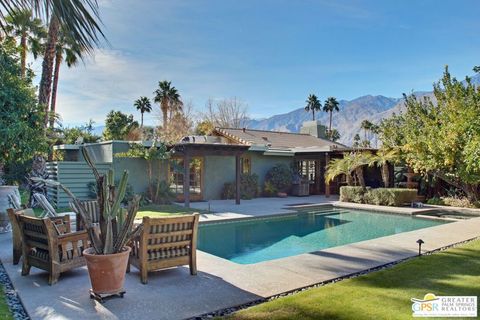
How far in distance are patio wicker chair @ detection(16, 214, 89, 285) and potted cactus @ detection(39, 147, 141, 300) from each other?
816 millimetres

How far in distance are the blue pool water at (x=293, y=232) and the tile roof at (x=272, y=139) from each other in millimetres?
6923

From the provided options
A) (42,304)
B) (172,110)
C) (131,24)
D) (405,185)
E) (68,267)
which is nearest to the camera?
(131,24)

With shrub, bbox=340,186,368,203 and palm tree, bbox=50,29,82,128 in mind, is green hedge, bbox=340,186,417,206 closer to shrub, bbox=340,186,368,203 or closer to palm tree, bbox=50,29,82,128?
shrub, bbox=340,186,368,203

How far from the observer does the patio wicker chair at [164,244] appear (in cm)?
520

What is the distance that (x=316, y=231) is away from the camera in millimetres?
12117

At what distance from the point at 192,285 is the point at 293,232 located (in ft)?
23.6

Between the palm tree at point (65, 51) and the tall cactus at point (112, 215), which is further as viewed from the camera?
the tall cactus at point (112, 215)

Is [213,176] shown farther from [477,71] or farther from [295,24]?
[477,71]

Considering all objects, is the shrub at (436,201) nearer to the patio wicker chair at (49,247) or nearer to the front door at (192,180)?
the front door at (192,180)

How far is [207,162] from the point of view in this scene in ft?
62.2

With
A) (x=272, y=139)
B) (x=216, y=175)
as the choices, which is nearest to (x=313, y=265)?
(x=216, y=175)

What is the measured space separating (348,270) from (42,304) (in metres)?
4.48

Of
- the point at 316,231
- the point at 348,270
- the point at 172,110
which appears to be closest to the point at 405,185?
the point at 316,231

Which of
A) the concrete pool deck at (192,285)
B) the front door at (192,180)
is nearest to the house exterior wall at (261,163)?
the front door at (192,180)
